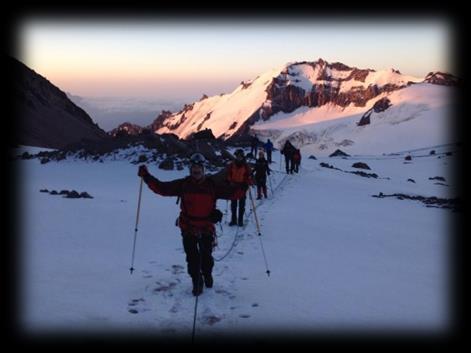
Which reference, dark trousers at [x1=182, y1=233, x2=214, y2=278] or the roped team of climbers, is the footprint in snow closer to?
the roped team of climbers

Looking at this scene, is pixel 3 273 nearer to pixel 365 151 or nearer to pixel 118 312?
pixel 118 312

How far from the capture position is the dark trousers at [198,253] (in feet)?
27.9

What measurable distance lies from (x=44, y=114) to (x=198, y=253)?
9349 centimetres

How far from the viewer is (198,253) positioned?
8.63 meters

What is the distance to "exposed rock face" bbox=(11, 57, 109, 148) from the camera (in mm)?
82062

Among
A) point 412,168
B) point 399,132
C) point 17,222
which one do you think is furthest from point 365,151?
point 17,222

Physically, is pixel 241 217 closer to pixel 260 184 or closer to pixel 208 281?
pixel 260 184

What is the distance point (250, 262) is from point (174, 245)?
2381 mm

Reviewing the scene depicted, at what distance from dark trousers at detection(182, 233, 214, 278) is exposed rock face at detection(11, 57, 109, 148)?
232 ft

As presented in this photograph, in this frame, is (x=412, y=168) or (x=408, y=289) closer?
(x=408, y=289)

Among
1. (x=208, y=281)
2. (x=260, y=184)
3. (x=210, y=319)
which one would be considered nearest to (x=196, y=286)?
(x=208, y=281)

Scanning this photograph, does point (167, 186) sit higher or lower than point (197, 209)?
higher

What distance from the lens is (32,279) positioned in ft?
29.0

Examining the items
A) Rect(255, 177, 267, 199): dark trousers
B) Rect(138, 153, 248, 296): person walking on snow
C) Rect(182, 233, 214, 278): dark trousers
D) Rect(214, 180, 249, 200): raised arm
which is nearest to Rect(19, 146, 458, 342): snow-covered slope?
Rect(182, 233, 214, 278): dark trousers
